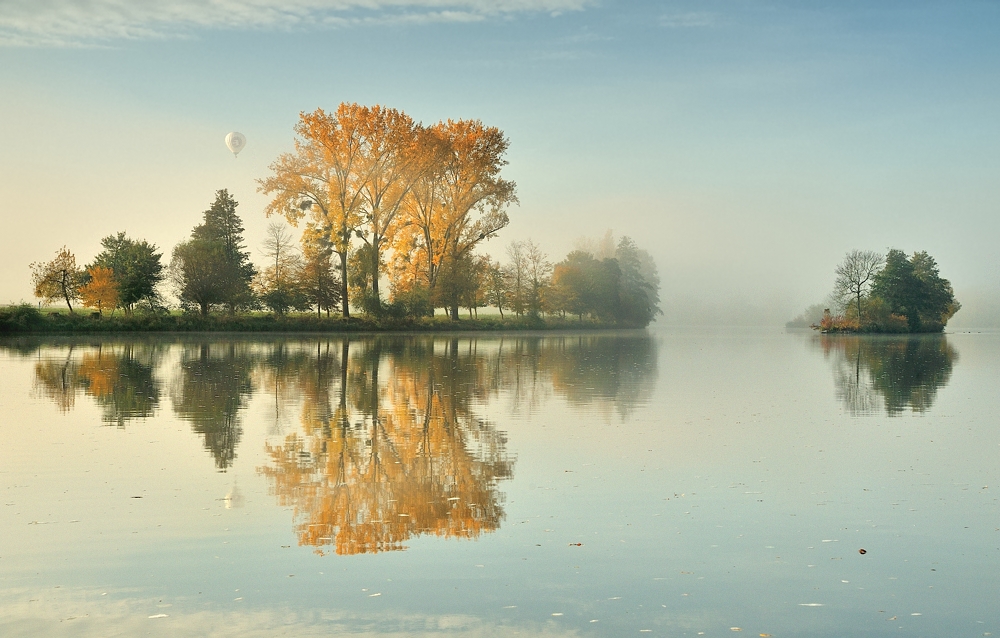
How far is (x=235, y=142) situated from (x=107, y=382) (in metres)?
42.9

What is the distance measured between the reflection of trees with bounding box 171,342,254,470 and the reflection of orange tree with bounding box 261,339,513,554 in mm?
929

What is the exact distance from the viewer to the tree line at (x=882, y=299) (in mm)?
81312

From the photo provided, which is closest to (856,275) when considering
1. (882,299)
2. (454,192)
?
(882,299)

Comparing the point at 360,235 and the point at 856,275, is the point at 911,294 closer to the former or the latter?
the point at 856,275

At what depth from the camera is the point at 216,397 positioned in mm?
17016

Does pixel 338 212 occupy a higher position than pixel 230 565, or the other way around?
pixel 338 212

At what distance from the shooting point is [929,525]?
7422 mm

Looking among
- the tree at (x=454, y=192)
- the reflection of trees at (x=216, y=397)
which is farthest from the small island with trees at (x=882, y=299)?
the reflection of trees at (x=216, y=397)

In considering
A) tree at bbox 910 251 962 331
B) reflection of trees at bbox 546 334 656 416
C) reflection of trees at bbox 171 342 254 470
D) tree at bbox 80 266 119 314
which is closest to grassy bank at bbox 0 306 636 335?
tree at bbox 80 266 119 314

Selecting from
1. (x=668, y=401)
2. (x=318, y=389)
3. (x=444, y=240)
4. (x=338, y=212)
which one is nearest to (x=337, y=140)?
(x=338, y=212)

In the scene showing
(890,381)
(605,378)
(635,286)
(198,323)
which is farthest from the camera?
(635,286)

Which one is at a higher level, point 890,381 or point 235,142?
point 235,142

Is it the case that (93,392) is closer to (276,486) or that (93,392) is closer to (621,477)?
(276,486)

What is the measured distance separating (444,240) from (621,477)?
53.9 meters
